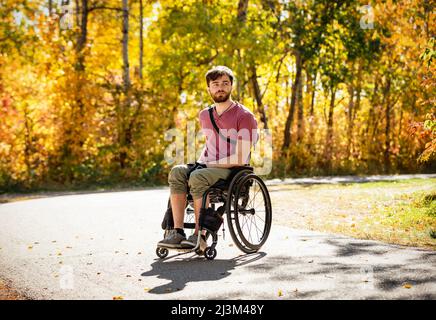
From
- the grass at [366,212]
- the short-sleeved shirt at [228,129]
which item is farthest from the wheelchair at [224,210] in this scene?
the grass at [366,212]

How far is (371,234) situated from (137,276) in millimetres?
3275

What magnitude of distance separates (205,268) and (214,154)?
3.87 ft

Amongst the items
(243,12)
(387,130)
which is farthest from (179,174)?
(387,130)

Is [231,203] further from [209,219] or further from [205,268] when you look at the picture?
[205,268]

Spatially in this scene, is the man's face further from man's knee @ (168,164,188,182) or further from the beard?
man's knee @ (168,164,188,182)

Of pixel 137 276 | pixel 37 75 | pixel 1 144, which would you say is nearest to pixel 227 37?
pixel 37 75

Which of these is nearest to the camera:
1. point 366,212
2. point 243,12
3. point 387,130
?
point 366,212

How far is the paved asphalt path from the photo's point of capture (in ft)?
14.9

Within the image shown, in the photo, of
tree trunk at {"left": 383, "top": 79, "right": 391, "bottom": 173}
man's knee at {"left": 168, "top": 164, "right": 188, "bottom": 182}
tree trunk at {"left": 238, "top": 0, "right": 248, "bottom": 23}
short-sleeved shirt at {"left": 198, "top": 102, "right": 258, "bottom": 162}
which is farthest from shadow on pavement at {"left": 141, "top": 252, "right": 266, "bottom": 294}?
tree trunk at {"left": 383, "top": 79, "right": 391, "bottom": 173}

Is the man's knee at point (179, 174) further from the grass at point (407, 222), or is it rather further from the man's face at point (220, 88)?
the grass at point (407, 222)

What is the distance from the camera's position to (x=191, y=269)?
18.1 feet

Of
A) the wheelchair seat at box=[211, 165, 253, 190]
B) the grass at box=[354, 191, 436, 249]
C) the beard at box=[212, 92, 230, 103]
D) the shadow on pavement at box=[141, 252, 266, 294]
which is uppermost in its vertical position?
the beard at box=[212, 92, 230, 103]

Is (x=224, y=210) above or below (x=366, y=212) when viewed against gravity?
above

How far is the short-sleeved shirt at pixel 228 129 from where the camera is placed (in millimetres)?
6086
